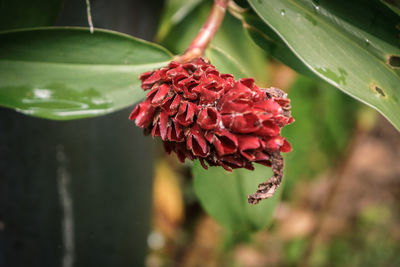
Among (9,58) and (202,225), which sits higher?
(9,58)

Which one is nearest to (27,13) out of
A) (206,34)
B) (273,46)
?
(206,34)

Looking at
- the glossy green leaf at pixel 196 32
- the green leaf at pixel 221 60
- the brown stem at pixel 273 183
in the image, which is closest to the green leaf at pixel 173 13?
the glossy green leaf at pixel 196 32

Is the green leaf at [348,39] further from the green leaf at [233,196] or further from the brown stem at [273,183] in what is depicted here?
the green leaf at [233,196]

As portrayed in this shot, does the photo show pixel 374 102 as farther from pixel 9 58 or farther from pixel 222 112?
pixel 9 58

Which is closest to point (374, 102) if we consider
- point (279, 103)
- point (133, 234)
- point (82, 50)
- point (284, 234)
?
point (279, 103)

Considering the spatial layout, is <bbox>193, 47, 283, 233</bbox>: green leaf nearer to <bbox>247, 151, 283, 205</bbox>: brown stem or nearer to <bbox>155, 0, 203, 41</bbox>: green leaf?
<bbox>247, 151, 283, 205</bbox>: brown stem

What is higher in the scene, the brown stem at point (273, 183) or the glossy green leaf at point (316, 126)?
the brown stem at point (273, 183)

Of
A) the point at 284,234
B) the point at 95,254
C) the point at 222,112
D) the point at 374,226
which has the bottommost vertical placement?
the point at 284,234
